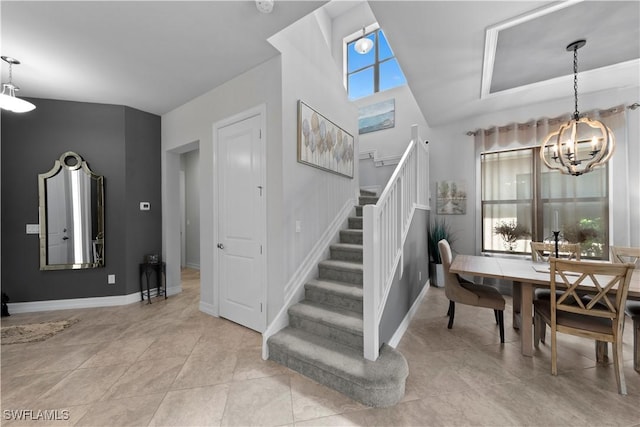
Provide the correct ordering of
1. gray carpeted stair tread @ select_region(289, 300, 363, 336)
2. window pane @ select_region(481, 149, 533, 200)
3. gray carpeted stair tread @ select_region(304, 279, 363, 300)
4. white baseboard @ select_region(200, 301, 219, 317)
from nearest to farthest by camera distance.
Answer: gray carpeted stair tread @ select_region(289, 300, 363, 336), gray carpeted stair tread @ select_region(304, 279, 363, 300), white baseboard @ select_region(200, 301, 219, 317), window pane @ select_region(481, 149, 533, 200)

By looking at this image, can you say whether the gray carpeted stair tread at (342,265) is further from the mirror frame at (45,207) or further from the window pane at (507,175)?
the mirror frame at (45,207)

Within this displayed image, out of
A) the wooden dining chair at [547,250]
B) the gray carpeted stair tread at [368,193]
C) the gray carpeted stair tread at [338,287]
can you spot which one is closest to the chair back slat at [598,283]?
the wooden dining chair at [547,250]

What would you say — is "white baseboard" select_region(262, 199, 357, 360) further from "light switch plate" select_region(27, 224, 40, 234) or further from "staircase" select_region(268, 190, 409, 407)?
"light switch plate" select_region(27, 224, 40, 234)

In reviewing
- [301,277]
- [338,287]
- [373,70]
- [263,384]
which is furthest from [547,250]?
[373,70]

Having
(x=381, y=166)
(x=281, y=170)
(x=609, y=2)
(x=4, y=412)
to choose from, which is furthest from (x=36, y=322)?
(x=609, y=2)

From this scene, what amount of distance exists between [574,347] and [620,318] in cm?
78

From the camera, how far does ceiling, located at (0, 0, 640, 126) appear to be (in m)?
1.97

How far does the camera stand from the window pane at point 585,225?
3.39 metres

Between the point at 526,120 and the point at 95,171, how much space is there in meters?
6.46

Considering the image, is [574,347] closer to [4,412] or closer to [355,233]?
[355,233]

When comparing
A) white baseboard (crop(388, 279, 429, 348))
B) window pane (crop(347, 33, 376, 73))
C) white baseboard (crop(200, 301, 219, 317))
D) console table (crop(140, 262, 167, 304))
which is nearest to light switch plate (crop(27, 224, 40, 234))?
console table (crop(140, 262, 167, 304))

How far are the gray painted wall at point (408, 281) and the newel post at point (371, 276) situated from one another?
8.1 inches

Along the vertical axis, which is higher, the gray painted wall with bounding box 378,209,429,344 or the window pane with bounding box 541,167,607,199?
the window pane with bounding box 541,167,607,199

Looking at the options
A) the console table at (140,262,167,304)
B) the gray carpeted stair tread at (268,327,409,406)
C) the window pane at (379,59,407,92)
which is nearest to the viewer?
the gray carpeted stair tread at (268,327,409,406)
